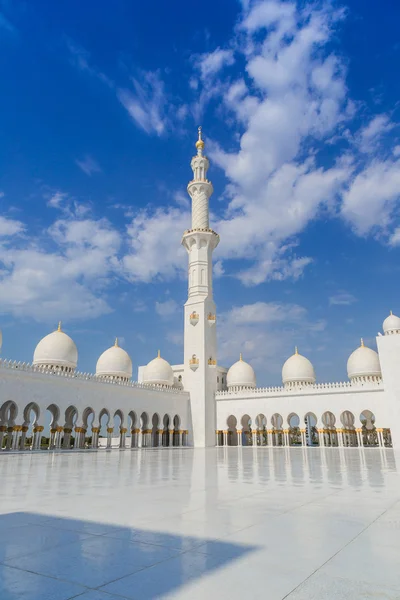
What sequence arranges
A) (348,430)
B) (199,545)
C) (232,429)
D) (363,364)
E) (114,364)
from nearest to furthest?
(199,545) < (348,430) < (363,364) < (114,364) < (232,429)

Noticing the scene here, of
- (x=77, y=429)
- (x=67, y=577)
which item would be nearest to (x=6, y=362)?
(x=77, y=429)

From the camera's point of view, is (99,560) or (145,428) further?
(145,428)

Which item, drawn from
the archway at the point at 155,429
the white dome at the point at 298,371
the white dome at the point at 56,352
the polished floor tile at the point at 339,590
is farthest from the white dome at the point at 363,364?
the polished floor tile at the point at 339,590

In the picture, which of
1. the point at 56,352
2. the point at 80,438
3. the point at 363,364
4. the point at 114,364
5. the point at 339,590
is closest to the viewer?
the point at 339,590

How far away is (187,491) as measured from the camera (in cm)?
614

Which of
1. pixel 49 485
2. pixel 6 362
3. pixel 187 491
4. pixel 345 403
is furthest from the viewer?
pixel 345 403

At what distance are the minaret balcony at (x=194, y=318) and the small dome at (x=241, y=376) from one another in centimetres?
587

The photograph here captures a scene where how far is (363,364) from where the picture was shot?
3056 centimetres

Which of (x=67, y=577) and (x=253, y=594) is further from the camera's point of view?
(x=67, y=577)

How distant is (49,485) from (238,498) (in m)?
3.15

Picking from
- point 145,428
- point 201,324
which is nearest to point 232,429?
point 145,428

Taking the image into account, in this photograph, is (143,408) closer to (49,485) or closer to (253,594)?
(49,485)

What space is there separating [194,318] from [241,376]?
6.45 metres

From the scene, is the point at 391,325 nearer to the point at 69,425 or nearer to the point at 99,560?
the point at 69,425
